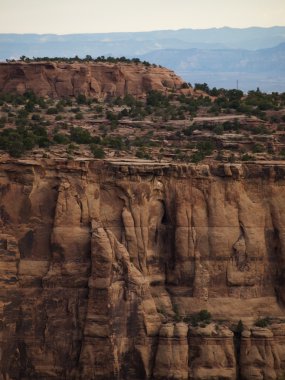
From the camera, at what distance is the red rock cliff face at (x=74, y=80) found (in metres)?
72.4

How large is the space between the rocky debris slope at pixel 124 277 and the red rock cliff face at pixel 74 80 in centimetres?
2057

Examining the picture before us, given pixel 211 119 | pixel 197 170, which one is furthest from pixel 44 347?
pixel 211 119

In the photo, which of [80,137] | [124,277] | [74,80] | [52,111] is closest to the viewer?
[124,277]

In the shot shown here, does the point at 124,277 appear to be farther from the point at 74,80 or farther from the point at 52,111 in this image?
the point at 74,80

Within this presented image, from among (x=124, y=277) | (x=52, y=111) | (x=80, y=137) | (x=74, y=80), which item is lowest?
(x=124, y=277)

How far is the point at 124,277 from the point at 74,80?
23273mm

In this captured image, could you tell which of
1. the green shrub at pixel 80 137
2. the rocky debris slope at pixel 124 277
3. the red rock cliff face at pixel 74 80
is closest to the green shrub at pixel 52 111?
the green shrub at pixel 80 137

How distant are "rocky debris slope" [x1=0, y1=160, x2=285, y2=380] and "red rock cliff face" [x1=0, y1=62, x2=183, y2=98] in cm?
2057

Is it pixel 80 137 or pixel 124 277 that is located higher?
pixel 80 137

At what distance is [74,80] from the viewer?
72.7 m

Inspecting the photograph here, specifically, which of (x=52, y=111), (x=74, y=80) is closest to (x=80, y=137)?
(x=52, y=111)

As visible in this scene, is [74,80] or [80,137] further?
[74,80]

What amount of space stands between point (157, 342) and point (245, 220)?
496 centimetres

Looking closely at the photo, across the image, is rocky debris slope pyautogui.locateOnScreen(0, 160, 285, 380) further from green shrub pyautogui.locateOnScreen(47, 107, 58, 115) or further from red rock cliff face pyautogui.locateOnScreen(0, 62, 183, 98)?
red rock cliff face pyautogui.locateOnScreen(0, 62, 183, 98)
